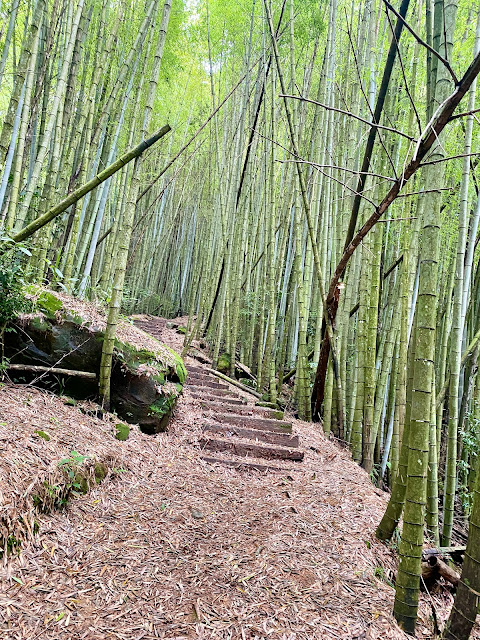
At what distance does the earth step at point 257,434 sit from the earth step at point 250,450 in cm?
17

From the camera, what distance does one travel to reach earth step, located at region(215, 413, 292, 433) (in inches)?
133

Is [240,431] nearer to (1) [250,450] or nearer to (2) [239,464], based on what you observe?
(1) [250,450]

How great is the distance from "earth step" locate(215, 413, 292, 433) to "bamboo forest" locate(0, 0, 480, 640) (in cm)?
2

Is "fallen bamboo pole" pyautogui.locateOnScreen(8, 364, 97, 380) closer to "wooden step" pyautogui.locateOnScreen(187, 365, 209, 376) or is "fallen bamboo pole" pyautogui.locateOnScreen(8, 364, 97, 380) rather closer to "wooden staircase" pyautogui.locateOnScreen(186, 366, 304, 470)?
"wooden staircase" pyautogui.locateOnScreen(186, 366, 304, 470)

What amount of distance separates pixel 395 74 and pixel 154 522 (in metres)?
3.48

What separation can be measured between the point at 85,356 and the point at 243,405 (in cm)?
168

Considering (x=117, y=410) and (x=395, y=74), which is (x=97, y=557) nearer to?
(x=117, y=410)

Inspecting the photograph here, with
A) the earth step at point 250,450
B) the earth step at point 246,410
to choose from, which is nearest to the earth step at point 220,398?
the earth step at point 246,410

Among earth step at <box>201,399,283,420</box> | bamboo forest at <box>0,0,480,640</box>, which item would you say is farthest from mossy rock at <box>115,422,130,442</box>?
earth step at <box>201,399,283,420</box>

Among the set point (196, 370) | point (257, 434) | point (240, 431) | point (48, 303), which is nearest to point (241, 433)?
point (240, 431)

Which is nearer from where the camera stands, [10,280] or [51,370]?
[10,280]

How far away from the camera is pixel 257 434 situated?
3.22m

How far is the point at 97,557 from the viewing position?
60.0 inches

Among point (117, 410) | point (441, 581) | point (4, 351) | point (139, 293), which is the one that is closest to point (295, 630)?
point (441, 581)
